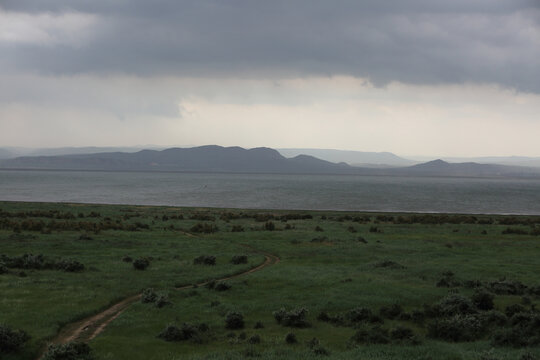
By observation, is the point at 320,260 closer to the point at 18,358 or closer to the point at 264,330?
the point at 264,330

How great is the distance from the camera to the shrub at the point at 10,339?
14711 millimetres

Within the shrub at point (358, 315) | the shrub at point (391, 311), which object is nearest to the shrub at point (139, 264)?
the shrub at point (358, 315)

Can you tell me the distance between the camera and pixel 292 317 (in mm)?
18625

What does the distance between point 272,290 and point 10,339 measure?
12.5 meters

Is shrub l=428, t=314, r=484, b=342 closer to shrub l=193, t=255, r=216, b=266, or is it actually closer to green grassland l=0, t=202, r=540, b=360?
green grassland l=0, t=202, r=540, b=360

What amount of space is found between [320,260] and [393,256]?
19.6 feet

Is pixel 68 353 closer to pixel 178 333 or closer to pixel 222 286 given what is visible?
pixel 178 333

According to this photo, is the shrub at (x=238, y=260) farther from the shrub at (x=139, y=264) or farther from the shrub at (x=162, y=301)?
the shrub at (x=162, y=301)

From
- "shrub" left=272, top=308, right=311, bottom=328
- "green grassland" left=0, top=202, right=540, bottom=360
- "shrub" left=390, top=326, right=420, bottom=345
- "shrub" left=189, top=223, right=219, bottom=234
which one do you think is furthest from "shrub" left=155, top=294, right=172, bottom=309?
"shrub" left=189, top=223, right=219, bottom=234

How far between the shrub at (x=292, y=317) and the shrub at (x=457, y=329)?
5.04m

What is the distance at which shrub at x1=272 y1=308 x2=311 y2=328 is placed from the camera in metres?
18.4

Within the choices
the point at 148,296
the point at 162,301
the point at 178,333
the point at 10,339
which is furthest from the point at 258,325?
the point at 10,339

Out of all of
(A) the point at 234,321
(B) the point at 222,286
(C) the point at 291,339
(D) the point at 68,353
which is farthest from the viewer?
(B) the point at 222,286

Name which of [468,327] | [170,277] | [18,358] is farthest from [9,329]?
[468,327]
